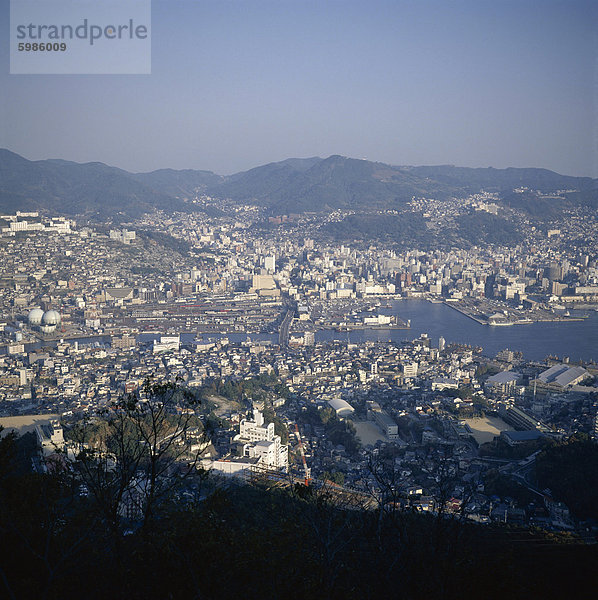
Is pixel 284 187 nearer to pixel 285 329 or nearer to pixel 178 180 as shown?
pixel 178 180

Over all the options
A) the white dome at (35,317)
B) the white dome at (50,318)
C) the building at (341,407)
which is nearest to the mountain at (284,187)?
the white dome at (35,317)

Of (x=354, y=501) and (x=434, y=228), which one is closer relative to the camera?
(x=354, y=501)

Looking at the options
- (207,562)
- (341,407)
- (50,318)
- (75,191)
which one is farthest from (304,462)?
(75,191)

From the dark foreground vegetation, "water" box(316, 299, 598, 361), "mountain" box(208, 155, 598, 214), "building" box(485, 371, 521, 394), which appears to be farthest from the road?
"mountain" box(208, 155, 598, 214)

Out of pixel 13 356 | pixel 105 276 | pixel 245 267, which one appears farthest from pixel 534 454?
pixel 245 267

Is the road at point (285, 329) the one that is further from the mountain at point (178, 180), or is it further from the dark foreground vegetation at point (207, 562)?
the mountain at point (178, 180)

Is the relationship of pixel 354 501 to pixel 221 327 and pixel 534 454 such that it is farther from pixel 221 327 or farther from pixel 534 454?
pixel 221 327

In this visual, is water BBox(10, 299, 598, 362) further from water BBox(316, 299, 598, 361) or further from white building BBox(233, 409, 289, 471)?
white building BBox(233, 409, 289, 471)
